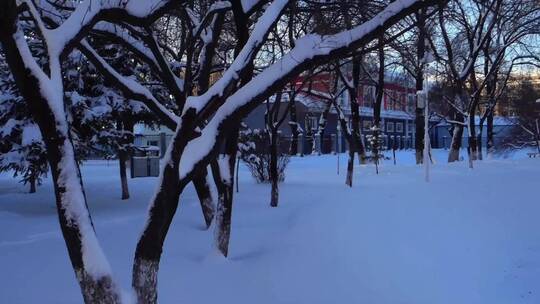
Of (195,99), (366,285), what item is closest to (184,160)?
→ (195,99)

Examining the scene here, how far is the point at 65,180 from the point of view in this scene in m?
4.29

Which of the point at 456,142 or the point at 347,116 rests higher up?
the point at 347,116

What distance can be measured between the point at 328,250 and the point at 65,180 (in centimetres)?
429

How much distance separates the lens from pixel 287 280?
22.0ft

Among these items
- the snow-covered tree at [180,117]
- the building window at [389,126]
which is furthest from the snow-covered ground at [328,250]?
the building window at [389,126]

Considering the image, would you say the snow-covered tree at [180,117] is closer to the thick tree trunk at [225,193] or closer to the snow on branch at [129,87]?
the snow on branch at [129,87]

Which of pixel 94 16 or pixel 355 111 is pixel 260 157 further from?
pixel 94 16

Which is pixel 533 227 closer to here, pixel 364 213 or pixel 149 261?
pixel 364 213

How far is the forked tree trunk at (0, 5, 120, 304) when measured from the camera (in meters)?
4.24

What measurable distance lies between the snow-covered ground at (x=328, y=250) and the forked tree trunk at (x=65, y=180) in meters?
1.68

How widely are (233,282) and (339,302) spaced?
119 centimetres

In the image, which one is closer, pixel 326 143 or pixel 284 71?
pixel 284 71

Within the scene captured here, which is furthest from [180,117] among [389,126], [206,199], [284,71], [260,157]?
[389,126]

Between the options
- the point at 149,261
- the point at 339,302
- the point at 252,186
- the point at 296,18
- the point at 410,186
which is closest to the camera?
the point at 149,261
